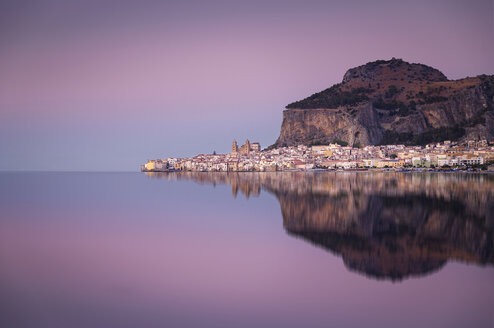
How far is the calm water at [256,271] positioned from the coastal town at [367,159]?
43878 millimetres

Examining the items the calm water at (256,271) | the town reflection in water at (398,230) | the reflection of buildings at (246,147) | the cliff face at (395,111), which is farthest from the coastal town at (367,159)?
the calm water at (256,271)

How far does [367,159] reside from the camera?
69375 mm

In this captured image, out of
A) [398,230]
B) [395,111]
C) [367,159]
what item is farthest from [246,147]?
[398,230]

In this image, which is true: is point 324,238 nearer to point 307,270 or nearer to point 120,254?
point 307,270

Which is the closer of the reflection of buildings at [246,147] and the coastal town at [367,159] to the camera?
the coastal town at [367,159]

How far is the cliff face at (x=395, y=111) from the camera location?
248 ft

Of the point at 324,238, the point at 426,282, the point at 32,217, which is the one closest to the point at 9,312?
the point at 426,282

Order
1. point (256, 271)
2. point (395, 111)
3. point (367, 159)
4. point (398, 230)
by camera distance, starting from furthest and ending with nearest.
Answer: point (395, 111), point (367, 159), point (398, 230), point (256, 271)

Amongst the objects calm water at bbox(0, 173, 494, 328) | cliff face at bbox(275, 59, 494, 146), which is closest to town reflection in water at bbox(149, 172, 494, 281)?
calm water at bbox(0, 173, 494, 328)

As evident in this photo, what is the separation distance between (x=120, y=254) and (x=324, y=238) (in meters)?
4.89

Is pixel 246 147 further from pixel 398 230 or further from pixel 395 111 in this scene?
pixel 398 230

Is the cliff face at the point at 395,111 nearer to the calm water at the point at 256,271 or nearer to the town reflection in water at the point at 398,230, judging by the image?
the town reflection in water at the point at 398,230

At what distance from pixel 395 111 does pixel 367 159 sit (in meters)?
22.5

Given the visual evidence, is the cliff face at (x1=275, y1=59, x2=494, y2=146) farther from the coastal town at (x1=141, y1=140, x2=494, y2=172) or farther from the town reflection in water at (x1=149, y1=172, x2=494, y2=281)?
the town reflection in water at (x1=149, y1=172, x2=494, y2=281)
